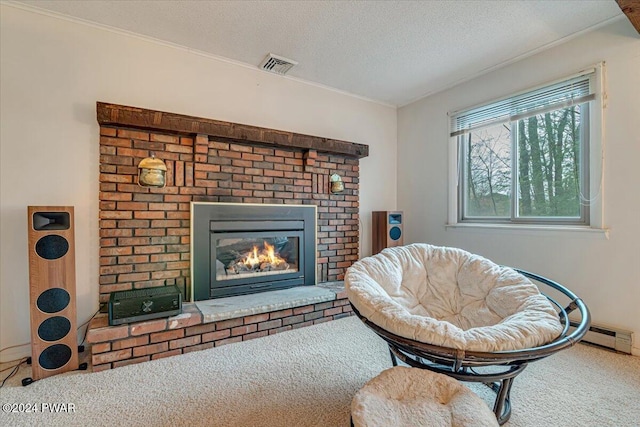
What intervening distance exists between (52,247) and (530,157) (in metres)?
3.80

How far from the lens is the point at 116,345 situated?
191 centimetres

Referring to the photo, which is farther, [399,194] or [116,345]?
[399,194]

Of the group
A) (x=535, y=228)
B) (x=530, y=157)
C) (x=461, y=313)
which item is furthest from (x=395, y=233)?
(x=461, y=313)

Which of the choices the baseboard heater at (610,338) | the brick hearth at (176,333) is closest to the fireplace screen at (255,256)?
the brick hearth at (176,333)

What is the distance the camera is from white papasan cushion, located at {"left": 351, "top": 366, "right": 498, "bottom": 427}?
0.92 m

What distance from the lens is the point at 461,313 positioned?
1.73 metres

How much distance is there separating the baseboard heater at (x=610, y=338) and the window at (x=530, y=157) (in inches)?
31.7

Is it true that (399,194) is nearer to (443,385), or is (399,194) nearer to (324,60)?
(324,60)

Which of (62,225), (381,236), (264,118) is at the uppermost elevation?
(264,118)

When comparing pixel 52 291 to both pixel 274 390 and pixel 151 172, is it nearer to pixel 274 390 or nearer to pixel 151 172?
pixel 151 172

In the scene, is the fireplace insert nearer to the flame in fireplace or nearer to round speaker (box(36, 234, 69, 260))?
the flame in fireplace

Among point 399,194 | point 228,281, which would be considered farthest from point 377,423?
point 399,194

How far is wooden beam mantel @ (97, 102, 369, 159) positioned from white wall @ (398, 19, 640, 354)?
1.64m

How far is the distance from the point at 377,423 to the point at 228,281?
201 cm
